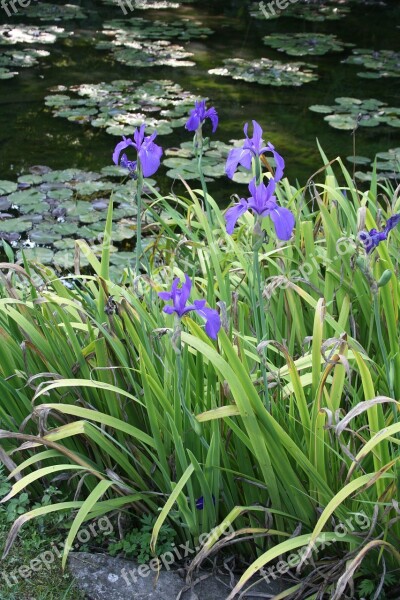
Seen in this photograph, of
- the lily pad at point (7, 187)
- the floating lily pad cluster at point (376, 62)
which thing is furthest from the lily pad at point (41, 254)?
the floating lily pad cluster at point (376, 62)

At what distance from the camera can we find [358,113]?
5.90 m

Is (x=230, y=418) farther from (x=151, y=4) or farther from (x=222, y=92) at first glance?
(x=151, y=4)

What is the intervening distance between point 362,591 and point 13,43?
6.95m

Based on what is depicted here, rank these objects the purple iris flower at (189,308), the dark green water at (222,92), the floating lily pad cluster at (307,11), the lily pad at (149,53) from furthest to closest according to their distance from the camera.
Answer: the floating lily pad cluster at (307,11) < the lily pad at (149,53) < the dark green water at (222,92) < the purple iris flower at (189,308)

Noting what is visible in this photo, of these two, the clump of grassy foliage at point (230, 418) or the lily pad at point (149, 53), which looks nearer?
the clump of grassy foliage at point (230, 418)

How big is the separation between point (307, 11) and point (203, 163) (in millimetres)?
5448

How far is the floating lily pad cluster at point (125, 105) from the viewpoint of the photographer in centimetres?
542

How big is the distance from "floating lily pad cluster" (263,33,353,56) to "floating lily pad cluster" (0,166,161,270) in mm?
3630

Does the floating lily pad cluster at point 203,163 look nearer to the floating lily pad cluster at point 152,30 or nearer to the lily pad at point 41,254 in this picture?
the lily pad at point 41,254

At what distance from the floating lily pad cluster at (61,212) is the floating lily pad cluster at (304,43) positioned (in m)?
3.63

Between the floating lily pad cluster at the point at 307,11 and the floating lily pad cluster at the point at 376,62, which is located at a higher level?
the floating lily pad cluster at the point at 307,11

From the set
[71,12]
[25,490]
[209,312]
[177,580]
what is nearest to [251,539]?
[177,580]

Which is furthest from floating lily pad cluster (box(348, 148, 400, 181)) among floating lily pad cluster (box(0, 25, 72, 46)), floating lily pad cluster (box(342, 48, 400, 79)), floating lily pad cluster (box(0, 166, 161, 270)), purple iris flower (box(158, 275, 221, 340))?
floating lily pad cluster (box(0, 25, 72, 46))

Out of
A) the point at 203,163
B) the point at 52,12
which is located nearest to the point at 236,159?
the point at 203,163
